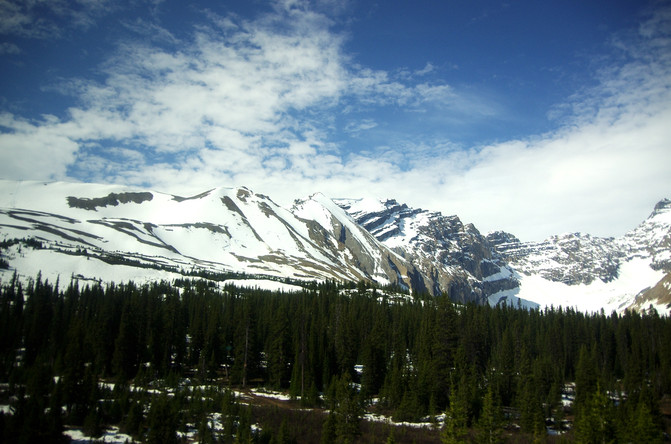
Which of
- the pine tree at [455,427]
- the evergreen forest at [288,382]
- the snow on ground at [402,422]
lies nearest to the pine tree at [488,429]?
the evergreen forest at [288,382]

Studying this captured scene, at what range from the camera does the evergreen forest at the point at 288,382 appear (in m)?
46.3

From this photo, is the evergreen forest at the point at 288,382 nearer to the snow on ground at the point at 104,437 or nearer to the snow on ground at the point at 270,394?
the snow on ground at the point at 104,437

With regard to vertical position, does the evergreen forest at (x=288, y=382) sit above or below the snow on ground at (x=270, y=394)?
above

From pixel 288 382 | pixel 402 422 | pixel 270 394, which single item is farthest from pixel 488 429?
pixel 288 382

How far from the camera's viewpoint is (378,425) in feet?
194

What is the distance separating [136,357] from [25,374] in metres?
23.0

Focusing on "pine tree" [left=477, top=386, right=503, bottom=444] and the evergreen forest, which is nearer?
the evergreen forest

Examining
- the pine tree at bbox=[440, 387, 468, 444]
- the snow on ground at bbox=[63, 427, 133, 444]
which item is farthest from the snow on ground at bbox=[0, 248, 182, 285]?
the pine tree at bbox=[440, 387, 468, 444]

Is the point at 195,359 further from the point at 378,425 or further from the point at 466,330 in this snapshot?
the point at 466,330

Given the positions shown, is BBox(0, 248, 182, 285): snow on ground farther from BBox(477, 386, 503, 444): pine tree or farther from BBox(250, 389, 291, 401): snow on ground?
BBox(477, 386, 503, 444): pine tree

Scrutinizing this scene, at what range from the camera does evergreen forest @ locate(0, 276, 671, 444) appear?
152ft

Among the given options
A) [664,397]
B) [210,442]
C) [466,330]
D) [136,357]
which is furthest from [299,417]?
[664,397]

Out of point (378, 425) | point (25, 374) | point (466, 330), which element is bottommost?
point (378, 425)

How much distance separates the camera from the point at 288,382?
3140 inches
